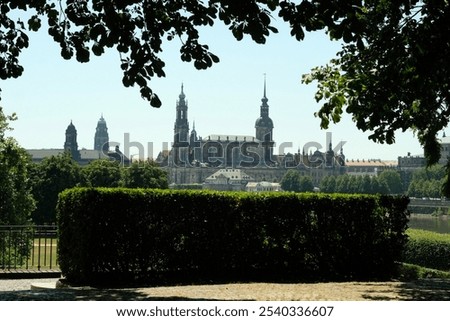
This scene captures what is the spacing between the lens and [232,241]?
591 inches

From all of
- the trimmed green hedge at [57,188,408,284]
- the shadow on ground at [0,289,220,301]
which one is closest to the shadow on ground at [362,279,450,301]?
the shadow on ground at [0,289,220,301]

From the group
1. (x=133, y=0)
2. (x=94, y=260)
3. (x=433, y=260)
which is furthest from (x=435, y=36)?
(x=433, y=260)

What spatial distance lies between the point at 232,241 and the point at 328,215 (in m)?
2.27

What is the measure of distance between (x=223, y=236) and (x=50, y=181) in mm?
51388

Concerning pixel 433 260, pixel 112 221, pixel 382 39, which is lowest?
pixel 433 260

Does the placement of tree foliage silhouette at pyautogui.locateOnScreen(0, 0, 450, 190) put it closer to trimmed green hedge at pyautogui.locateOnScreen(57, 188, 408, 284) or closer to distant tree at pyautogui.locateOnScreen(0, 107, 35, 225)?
trimmed green hedge at pyautogui.locateOnScreen(57, 188, 408, 284)

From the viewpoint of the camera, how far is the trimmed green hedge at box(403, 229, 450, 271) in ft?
93.5

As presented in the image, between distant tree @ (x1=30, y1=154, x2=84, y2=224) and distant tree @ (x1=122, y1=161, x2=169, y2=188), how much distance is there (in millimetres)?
4869

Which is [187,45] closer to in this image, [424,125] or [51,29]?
[51,29]

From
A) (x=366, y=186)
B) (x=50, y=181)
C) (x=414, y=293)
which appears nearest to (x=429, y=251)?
(x=414, y=293)

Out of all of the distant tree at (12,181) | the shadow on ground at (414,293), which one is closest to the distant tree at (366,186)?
the distant tree at (12,181)

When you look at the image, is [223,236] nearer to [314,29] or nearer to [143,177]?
[314,29]

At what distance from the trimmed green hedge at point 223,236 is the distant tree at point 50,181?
46302mm

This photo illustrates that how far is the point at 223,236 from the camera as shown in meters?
15.0
